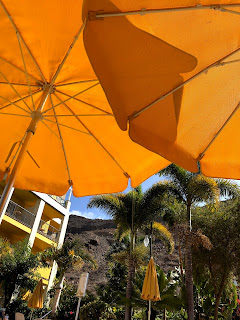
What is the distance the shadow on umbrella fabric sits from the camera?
1922 millimetres

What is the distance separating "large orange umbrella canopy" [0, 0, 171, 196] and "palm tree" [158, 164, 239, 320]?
10575 mm

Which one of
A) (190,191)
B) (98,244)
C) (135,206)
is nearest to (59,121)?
(190,191)

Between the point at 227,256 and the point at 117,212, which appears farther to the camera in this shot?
the point at 117,212

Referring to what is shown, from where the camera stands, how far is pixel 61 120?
13.3 ft

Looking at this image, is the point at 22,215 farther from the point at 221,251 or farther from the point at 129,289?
the point at 221,251

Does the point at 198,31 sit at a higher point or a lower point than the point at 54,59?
lower

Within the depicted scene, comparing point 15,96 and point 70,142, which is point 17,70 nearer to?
point 15,96

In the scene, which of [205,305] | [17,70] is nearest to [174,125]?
[17,70]

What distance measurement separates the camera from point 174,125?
2.60 metres

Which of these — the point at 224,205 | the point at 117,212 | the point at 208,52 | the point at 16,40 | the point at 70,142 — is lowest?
the point at 208,52

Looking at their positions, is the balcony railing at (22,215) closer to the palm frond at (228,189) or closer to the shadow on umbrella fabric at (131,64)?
the palm frond at (228,189)

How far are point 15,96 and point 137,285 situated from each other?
1563 centimetres

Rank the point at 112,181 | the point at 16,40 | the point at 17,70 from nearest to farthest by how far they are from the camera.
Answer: the point at 16,40 < the point at 17,70 < the point at 112,181

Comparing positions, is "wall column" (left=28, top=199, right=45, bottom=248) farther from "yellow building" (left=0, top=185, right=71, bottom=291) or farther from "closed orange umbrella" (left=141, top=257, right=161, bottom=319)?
"closed orange umbrella" (left=141, top=257, right=161, bottom=319)
